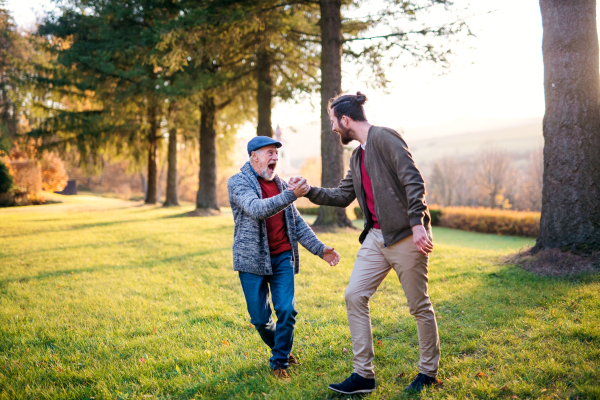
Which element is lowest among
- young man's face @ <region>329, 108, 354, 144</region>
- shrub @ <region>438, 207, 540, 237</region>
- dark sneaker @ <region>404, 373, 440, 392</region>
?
shrub @ <region>438, 207, 540, 237</region>

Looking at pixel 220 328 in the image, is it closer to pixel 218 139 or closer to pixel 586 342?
pixel 586 342

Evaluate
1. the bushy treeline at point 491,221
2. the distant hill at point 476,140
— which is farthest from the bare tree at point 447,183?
the bushy treeline at point 491,221

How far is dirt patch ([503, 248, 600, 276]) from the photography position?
567 centimetres

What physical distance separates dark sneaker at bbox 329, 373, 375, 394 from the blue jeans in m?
0.58

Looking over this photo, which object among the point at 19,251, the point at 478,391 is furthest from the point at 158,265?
the point at 478,391

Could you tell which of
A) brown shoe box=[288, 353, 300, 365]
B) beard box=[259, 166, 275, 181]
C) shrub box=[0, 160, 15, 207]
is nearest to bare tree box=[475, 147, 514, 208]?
shrub box=[0, 160, 15, 207]

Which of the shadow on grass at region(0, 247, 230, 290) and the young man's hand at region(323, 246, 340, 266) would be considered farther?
the shadow on grass at region(0, 247, 230, 290)

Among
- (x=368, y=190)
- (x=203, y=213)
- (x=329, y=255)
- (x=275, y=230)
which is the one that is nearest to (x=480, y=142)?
(x=203, y=213)

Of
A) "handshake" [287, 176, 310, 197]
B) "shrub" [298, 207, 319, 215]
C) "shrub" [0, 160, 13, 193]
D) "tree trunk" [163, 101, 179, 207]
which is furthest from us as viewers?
"shrub" [298, 207, 319, 215]

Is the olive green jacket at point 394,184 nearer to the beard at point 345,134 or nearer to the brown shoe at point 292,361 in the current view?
the beard at point 345,134

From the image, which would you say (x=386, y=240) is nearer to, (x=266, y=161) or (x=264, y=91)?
(x=266, y=161)

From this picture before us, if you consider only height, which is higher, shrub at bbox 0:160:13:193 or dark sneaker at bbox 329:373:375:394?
shrub at bbox 0:160:13:193

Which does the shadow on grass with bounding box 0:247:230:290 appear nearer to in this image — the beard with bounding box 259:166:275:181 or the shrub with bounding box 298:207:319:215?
the beard with bounding box 259:166:275:181

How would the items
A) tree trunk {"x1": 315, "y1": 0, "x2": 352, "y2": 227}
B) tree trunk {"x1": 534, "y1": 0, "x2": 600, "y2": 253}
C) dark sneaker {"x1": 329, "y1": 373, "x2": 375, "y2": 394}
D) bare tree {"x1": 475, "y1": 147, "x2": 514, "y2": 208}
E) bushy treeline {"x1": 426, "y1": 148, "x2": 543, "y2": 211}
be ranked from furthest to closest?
1. bare tree {"x1": 475, "y1": 147, "x2": 514, "y2": 208}
2. bushy treeline {"x1": 426, "y1": 148, "x2": 543, "y2": 211}
3. tree trunk {"x1": 315, "y1": 0, "x2": 352, "y2": 227}
4. tree trunk {"x1": 534, "y1": 0, "x2": 600, "y2": 253}
5. dark sneaker {"x1": 329, "y1": 373, "x2": 375, "y2": 394}
